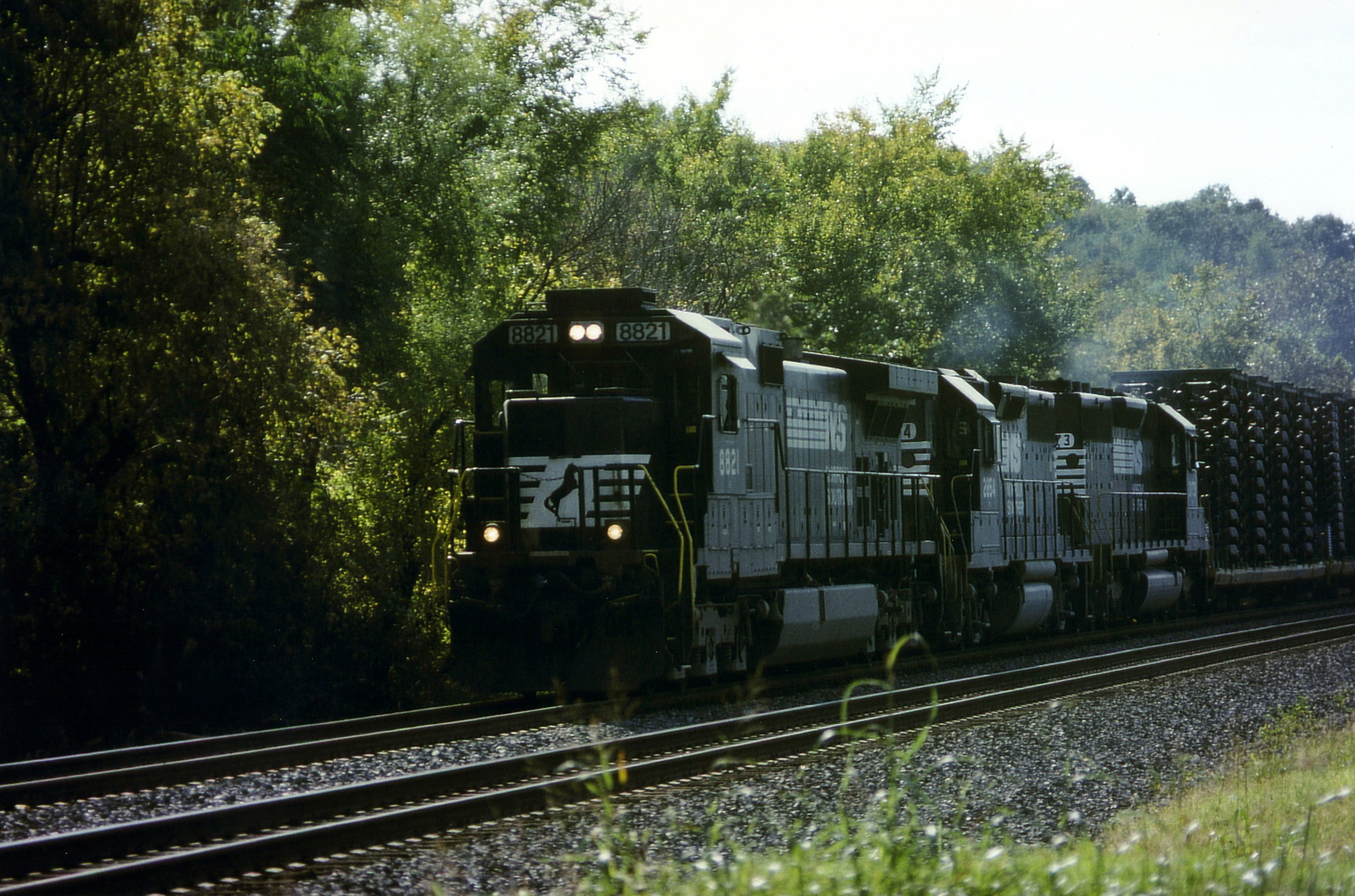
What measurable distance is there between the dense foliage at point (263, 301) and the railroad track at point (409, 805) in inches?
219

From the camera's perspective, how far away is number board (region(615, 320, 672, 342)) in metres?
11.7

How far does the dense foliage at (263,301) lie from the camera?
41.2ft

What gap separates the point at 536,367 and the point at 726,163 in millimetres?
31583

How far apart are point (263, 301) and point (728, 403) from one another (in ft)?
15.8

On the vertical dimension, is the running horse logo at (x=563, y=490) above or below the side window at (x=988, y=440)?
below

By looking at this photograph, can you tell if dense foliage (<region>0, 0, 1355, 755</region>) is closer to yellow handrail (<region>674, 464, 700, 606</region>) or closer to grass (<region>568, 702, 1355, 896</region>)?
yellow handrail (<region>674, 464, 700, 606</region>)

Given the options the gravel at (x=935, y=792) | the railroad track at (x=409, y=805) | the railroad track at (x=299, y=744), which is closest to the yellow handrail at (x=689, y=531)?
the railroad track at (x=299, y=744)

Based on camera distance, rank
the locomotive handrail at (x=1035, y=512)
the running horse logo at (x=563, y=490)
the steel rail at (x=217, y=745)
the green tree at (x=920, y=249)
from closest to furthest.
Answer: the steel rail at (x=217, y=745) → the running horse logo at (x=563, y=490) → the locomotive handrail at (x=1035, y=512) → the green tree at (x=920, y=249)

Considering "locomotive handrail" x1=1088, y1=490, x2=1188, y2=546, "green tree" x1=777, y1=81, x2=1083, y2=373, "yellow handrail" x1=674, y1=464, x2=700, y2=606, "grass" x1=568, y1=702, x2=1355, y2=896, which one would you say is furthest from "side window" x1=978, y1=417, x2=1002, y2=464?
"green tree" x1=777, y1=81, x2=1083, y2=373

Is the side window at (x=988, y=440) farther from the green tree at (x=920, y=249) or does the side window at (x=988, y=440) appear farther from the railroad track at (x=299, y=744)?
the green tree at (x=920, y=249)

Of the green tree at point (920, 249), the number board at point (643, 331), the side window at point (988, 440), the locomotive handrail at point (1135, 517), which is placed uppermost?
the green tree at point (920, 249)

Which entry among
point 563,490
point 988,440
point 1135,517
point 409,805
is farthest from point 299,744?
Result: point 1135,517

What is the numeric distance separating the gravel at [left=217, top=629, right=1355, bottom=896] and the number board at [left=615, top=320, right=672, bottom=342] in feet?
13.2

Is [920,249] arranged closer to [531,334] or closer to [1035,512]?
[1035,512]
